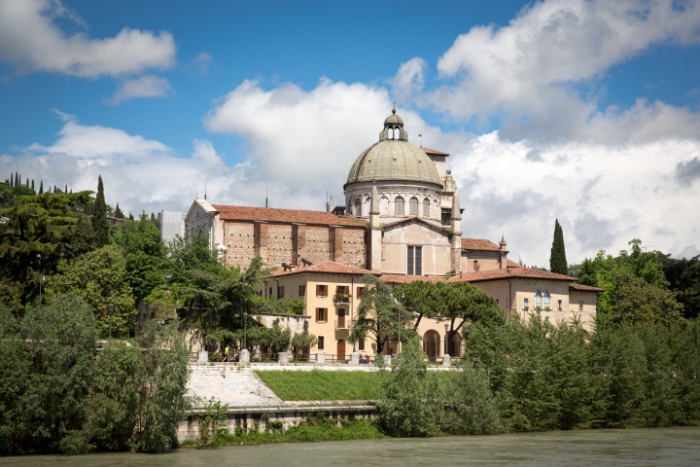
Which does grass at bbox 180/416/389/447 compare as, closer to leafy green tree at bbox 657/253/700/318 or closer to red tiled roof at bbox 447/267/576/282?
red tiled roof at bbox 447/267/576/282

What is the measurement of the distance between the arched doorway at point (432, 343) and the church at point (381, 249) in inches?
Answer: 2.8

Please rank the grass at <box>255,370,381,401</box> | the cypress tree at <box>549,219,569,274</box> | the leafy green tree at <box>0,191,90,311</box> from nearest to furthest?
the grass at <box>255,370,381,401</box>
the leafy green tree at <box>0,191,90,311</box>
the cypress tree at <box>549,219,569,274</box>

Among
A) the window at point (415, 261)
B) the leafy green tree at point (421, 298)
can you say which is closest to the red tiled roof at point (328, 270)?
the leafy green tree at point (421, 298)

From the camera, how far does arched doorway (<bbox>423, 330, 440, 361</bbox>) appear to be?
63.1 meters

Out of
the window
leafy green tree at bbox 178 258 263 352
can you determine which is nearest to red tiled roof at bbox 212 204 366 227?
the window

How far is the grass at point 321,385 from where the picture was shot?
40537 millimetres

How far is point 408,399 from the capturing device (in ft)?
127

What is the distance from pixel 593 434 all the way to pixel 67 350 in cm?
2264

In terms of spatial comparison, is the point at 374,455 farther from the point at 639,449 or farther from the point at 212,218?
the point at 212,218

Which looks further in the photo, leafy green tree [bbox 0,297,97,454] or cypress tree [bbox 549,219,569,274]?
cypress tree [bbox 549,219,569,274]

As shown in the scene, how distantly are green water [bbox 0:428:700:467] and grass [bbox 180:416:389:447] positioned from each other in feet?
2.29

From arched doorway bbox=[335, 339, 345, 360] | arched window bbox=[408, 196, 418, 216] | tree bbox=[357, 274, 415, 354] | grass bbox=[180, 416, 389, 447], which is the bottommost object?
grass bbox=[180, 416, 389, 447]

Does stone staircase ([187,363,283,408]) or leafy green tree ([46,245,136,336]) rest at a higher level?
leafy green tree ([46,245,136,336])

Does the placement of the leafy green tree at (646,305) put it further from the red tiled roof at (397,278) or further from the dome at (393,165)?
the dome at (393,165)
